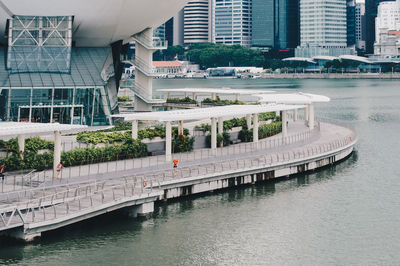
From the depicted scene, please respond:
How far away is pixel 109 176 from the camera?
44781 millimetres

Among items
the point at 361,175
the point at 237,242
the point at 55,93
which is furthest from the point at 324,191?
the point at 55,93

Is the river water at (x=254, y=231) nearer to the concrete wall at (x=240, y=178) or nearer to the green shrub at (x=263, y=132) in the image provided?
the concrete wall at (x=240, y=178)

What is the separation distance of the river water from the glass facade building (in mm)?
26704

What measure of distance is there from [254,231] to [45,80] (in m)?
36.9

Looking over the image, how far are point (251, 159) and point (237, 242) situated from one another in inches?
659

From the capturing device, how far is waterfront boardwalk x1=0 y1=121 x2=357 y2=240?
1419 inches

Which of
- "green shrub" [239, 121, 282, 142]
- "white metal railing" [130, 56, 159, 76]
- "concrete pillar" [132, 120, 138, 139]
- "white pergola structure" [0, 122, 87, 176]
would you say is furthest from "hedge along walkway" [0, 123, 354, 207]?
"white metal railing" [130, 56, 159, 76]

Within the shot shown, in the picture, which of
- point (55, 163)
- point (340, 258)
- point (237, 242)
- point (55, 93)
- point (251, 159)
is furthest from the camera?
point (55, 93)

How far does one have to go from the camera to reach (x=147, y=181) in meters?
43.5

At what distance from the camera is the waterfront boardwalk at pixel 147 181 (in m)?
36.0

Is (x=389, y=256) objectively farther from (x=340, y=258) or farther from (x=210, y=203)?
(x=210, y=203)

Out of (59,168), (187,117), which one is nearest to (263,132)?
(187,117)

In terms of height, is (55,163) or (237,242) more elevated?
(55,163)

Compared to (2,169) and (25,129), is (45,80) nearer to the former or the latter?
(2,169)
